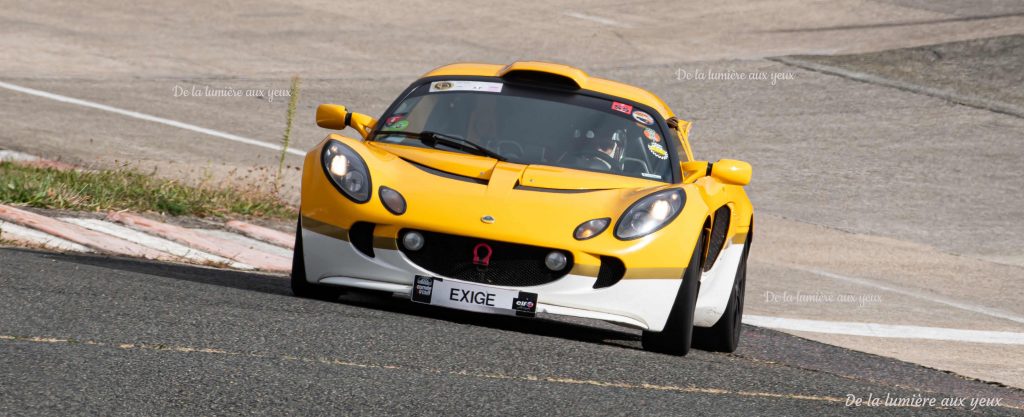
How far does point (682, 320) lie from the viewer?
24.1ft

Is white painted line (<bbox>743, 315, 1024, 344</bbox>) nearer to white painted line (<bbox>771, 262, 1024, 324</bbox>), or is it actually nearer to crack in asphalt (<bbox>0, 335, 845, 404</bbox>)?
white painted line (<bbox>771, 262, 1024, 324</bbox>)

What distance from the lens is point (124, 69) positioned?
72.0ft

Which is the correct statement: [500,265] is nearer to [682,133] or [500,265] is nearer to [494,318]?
[494,318]

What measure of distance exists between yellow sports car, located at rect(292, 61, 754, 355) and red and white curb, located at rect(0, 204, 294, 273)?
6.67 feet

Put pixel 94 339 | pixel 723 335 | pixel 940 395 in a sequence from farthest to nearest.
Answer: pixel 723 335 < pixel 940 395 < pixel 94 339

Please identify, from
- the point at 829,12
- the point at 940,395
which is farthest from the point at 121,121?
the point at 829,12

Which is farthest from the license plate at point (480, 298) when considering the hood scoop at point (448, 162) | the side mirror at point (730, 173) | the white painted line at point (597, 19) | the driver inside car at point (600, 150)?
the white painted line at point (597, 19)

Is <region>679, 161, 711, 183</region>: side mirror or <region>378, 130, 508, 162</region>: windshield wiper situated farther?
<region>679, 161, 711, 183</region>: side mirror

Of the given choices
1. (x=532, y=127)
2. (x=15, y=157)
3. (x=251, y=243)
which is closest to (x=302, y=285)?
(x=532, y=127)

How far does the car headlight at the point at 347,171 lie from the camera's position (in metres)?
7.44

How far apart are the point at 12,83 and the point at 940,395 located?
1556 centimetres

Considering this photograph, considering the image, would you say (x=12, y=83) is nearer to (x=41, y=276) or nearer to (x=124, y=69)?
(x=124, y=69)

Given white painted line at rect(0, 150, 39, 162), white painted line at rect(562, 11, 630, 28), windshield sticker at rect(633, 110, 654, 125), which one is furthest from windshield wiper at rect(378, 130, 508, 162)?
white painted line at rect(562, 11, 630, 28)

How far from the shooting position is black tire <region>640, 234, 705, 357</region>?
7.35 metres
